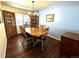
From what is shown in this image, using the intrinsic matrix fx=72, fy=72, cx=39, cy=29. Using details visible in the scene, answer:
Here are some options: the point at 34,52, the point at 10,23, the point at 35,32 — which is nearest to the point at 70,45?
the point at 34,52

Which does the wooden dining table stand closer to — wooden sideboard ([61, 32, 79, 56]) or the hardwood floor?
the hardwood floor

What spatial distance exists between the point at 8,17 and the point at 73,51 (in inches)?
117

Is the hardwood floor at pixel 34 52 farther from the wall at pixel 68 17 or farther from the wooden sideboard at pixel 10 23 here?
the wooden sideboard at pixel 10 23

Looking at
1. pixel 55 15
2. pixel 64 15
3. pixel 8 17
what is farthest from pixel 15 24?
pixel 64 15

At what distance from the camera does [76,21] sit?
64.7 inches

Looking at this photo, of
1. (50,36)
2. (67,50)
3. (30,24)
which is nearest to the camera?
(67,50)

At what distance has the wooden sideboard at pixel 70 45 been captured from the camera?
1.60 metres

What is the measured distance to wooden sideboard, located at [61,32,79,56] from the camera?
1601 mm

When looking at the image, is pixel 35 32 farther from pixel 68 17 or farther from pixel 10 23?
pixel 10 23

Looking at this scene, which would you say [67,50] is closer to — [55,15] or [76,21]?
[76,21]

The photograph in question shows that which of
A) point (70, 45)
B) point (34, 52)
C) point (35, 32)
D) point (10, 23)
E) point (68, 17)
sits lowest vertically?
point (34, 52)

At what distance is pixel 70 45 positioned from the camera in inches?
67.4

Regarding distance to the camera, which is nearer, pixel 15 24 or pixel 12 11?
pixel 12 11

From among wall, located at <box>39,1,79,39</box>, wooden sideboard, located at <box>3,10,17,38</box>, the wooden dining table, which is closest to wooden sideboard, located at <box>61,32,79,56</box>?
wall, located at <box>39,1,79,39</box>
